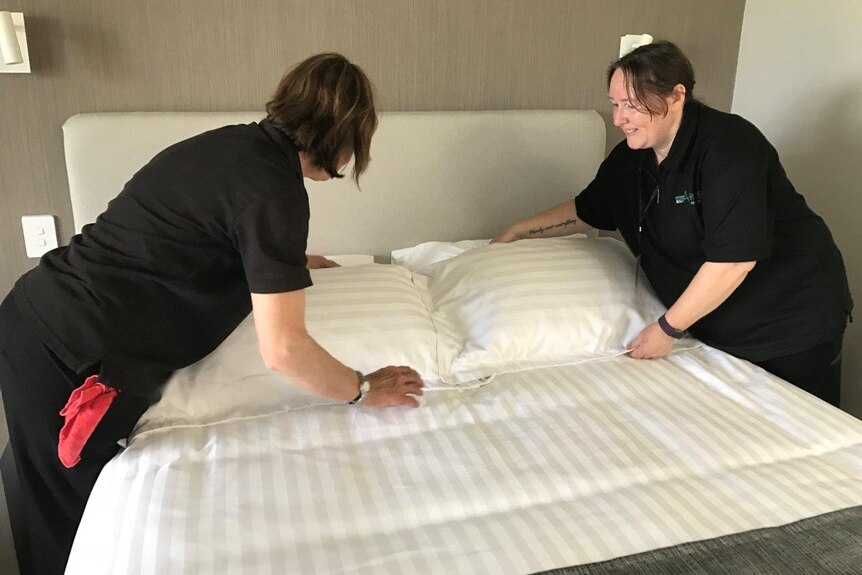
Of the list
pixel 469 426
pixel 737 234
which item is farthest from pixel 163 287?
pixel 737 234

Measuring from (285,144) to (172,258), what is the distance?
11.7 inches

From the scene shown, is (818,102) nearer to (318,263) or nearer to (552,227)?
(552,227)

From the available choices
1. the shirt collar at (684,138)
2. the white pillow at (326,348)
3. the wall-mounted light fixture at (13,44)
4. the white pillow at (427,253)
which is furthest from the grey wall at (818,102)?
the wall-mounted light fixture at (13,44)

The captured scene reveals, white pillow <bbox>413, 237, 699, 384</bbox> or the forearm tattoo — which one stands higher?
the forearm tattoo

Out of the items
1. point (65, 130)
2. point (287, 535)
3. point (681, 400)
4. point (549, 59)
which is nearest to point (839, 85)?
point (549, 59)

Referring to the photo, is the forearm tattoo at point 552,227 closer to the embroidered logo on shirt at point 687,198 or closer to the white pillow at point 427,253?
the white pillow at point 427,253

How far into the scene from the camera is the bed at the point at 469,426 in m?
1.15

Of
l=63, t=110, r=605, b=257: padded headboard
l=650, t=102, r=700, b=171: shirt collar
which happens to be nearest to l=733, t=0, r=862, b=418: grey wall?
l=63, t=110, r=605, b=257: padded headboard

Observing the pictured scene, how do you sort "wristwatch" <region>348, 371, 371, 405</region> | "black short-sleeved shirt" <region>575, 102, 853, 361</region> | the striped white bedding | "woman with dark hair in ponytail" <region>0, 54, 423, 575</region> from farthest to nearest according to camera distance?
"black short-sleeved shirt" <region>575, 102, 853, 361</region>, "wristwatch" <region>348, 371, 371, 405</region>, "woman with dark hair in ponytail" <region>0, 54, 423, 575</region>, the striped white bedding

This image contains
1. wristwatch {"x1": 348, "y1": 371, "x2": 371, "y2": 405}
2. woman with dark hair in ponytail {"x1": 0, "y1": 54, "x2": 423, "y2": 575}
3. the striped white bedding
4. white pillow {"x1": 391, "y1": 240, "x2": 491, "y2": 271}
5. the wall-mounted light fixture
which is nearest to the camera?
the striped white bedding

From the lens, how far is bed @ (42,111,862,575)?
115cm

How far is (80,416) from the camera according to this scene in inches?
50.3

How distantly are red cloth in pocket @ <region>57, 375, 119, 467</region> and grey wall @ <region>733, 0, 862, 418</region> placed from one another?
2086mm

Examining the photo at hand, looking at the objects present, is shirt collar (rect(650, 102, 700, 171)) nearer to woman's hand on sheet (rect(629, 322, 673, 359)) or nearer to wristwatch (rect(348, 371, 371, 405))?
woman's hand on sheet (rect(629, 322, 673, 359))
